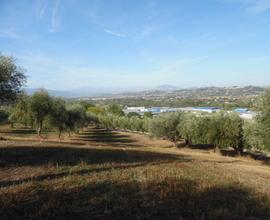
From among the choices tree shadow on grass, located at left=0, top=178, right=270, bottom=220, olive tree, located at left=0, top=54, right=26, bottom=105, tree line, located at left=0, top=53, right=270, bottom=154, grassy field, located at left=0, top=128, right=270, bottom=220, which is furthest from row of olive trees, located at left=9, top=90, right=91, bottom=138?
tree shadow on grass, located at left=0, top=178, right=270, bottom=220

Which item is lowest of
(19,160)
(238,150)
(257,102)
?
(238,150)

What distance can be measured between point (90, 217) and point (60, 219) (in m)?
0.76

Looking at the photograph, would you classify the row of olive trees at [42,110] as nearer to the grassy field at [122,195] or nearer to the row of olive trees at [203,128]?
the row of olive trees at [203,128]

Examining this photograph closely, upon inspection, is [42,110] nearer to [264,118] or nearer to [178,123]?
[178,123]

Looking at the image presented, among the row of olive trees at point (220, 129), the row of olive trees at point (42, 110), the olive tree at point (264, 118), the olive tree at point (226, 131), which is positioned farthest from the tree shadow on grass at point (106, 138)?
the olive tree at point (264, 118)

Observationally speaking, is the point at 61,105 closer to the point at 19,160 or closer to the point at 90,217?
the point at 19,160

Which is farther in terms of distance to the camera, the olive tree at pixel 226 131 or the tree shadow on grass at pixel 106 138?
the tree shadow on grass at pixel 106 138

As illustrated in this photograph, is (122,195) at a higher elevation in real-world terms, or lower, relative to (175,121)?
higher

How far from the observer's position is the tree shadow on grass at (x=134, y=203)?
7.62 meters

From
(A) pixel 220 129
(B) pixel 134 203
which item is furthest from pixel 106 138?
(B) pixel 134 203

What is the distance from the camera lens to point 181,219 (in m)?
7.34

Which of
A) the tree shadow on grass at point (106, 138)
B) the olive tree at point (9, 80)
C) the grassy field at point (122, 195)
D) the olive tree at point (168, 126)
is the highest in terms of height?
the olive tree at point (9, 80)

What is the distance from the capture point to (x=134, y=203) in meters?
8.60

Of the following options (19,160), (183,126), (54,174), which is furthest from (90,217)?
(183,126)
